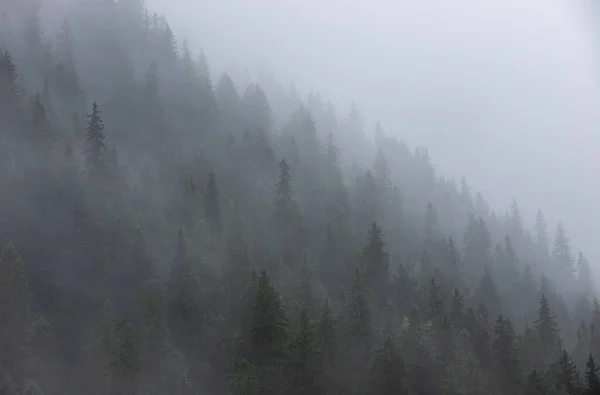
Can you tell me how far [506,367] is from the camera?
251ft

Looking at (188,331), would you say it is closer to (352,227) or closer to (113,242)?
(113,242)

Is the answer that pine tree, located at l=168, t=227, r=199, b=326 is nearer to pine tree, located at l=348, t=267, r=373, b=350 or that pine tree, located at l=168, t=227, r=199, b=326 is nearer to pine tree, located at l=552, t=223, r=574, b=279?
pine tree, located at l=348, t=267, r=373, b=350

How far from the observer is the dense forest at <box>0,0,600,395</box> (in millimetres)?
61375

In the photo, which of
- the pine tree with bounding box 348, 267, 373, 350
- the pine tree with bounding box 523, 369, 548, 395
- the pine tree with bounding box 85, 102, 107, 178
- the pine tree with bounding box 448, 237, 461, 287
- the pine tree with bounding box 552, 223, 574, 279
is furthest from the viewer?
the pine tree with bounding box 552, 223, 574, 279

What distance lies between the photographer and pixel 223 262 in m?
78.7

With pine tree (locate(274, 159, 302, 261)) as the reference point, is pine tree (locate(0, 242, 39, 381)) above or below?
below

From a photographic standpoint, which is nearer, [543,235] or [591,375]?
[591,375]

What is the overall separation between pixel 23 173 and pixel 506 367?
6919 cm

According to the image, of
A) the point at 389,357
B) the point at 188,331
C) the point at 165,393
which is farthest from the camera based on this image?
the point at 188,331

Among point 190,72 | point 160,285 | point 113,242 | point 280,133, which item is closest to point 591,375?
point 160,285

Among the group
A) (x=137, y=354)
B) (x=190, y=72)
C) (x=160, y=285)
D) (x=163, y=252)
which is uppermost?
(x=190, y=72)

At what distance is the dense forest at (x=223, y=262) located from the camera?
201ft

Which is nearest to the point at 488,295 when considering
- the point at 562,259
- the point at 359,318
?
the point at 359,318

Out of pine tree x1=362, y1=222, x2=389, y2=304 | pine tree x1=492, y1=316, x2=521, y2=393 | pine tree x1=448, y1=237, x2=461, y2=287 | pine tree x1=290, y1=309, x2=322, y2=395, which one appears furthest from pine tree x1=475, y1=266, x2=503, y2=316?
pine tree x1=290, y1=309, x2=322, y2=395
